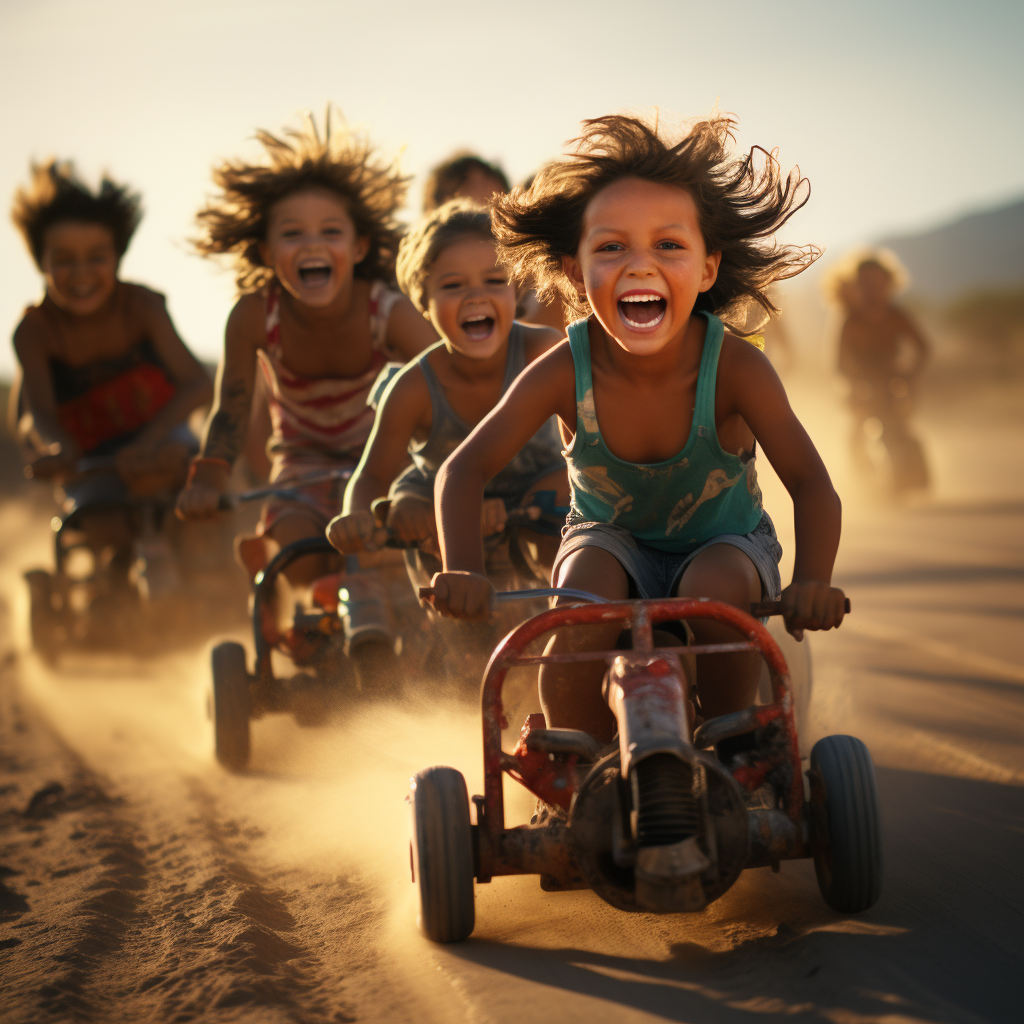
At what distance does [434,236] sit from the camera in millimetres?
4305

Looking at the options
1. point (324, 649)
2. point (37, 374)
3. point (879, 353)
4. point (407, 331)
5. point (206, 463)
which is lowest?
point (324, 649)

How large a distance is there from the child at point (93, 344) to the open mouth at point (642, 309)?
4.73m

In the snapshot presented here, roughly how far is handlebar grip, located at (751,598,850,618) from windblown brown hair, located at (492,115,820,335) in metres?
1.04

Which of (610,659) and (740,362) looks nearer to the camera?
(610,659)

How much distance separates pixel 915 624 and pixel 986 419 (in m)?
19.8

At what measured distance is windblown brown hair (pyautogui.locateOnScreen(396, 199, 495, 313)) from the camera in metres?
4.27

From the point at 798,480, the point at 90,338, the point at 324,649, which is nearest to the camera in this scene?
the point at 798,480

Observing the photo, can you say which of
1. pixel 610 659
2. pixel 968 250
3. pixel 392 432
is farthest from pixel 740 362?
pixel 968 250

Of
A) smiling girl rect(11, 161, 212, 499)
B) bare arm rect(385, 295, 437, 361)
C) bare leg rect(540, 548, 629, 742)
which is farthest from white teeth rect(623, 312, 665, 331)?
smiling girl rect(11, 161, 212, 499)

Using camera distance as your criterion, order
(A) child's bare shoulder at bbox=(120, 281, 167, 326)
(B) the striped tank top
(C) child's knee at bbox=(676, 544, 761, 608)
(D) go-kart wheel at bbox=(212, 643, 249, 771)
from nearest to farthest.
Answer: (C) child's knee at bbox=(676, 544, 761, 608), (D) go-kart wheel at bbox=(212, 643, 249, 771), (B) the striped tank top, (A) child's bare shoulder at bbox=(120, 281, 167, 326)

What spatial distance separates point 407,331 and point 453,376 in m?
1.17

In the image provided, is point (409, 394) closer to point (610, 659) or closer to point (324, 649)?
point (324, 649)

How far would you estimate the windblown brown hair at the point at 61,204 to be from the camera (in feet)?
24.1

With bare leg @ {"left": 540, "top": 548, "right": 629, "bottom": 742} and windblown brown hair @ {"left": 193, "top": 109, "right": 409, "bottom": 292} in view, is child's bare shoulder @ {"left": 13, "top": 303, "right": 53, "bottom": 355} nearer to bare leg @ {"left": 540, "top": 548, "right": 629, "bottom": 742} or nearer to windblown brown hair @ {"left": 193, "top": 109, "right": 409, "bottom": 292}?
windblown brown hair @ {"left": 193, "top": 109, "right": 409, "bottom": 292}
